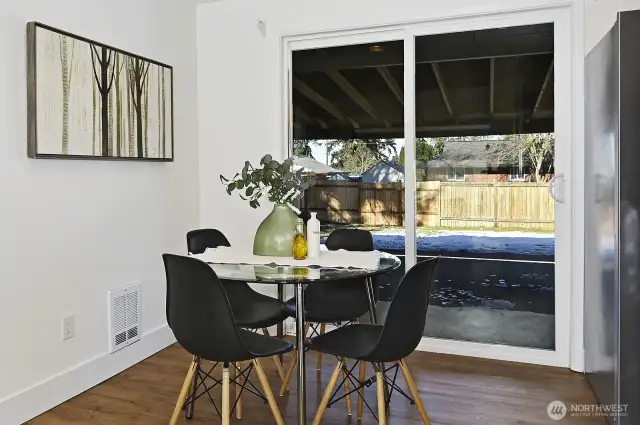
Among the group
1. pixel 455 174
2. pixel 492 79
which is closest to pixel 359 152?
pixel 455 174

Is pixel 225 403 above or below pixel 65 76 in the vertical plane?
below

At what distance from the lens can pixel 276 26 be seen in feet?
13.1

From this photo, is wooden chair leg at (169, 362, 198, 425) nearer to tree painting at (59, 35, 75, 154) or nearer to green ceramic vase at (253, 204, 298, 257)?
green ceramic vase at (253, 204, 298, 257)

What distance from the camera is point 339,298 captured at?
3.23 meters

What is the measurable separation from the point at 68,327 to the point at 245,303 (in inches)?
38.9

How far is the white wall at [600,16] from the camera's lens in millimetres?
3038

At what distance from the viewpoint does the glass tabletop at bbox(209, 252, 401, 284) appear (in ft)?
7.35

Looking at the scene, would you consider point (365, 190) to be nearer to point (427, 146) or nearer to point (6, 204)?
point (427, 146)

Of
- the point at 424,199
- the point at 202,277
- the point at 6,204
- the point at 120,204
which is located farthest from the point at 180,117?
the point at 202,277

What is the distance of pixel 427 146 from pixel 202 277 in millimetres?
2143

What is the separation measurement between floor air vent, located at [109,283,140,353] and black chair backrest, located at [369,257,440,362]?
189 centimetres

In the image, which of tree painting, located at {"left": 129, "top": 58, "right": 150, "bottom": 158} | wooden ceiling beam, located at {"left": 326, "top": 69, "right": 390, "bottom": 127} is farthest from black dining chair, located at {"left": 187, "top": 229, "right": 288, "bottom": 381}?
wooden ceiling beam, located at {"left": 326, "top": 69, "right": 390, "bottom": 127}

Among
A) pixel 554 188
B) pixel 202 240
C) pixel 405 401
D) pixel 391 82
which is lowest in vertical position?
pixel 405 401

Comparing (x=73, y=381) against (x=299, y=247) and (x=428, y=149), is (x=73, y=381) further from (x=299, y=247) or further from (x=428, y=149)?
(x=428, y=149)
